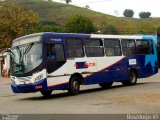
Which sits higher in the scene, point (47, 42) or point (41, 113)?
point (47, 42)

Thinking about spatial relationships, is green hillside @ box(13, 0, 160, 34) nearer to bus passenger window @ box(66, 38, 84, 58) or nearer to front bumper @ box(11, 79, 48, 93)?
bus passenger window @ box(66, 38, 84, 58)

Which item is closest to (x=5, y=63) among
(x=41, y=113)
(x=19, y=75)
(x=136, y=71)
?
(x=136, y=71)

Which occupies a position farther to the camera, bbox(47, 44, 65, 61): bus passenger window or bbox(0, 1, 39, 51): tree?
bbox(0, 1, 39, 51): tree

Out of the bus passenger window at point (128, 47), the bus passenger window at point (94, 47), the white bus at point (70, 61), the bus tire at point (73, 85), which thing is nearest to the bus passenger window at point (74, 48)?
the white bus at point (70, 61)

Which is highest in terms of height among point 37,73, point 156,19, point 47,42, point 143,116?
point 156,19

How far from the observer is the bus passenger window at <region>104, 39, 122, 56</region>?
24320 millimetres

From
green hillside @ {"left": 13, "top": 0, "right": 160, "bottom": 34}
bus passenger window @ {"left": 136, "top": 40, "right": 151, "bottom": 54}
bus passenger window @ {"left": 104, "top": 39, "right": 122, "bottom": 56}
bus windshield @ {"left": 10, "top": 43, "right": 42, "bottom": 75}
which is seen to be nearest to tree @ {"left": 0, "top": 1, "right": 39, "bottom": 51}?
bus passenger window @ {"left": 136, "top": 40, "right": 151, "bottom": 54}

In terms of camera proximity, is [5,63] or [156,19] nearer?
[5,63]

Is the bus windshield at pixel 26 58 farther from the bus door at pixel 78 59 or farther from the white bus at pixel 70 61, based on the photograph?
the bus door at pixel 78 59

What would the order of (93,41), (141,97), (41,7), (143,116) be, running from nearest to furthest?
(143,116), (141,97), (93,41), (41,7)

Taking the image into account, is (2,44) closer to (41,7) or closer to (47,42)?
(47,42)

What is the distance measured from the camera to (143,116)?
501 inches

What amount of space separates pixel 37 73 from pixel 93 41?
188 inches

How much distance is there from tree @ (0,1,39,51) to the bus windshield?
139ft
